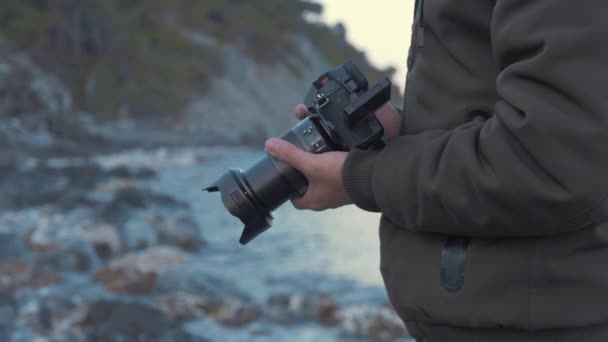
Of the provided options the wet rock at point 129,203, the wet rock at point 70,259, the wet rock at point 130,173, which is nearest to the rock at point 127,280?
the wet rock at point 70,259

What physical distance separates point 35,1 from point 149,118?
5101mm

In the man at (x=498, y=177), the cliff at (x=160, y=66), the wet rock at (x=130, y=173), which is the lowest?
the man at (x=498, y=177)

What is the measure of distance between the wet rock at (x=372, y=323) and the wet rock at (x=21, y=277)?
8.37 ft

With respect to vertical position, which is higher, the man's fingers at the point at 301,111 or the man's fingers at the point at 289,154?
the man's fingers at the point at 301,111

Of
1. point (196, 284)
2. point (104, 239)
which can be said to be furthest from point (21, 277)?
point (196, 284)

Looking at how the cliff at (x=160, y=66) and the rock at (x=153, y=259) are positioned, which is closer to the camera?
the rock at (x=153, y=259)

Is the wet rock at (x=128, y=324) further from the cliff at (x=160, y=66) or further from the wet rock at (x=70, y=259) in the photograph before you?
the cliff at (x=160, y=66)

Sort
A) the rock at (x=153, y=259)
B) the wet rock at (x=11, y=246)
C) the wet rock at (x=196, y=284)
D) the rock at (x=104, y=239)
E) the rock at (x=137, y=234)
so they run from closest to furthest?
1. the wet rock at (x=196, y=284)
2. the rock at (x=153, y=259)
3. the wet rock at (x=11, y=246)
4. the rock at (x=104, y=239)
5. the rock at (x=137, y=234)

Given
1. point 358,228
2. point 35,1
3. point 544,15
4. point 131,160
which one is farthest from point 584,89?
point 35,1

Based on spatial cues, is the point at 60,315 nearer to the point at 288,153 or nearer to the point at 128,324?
the point at 128,324

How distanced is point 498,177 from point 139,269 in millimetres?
5741

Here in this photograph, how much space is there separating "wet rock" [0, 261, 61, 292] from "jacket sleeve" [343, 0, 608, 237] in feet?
17.8

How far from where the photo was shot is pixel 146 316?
5000 millimetres

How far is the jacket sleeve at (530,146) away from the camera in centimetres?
90
